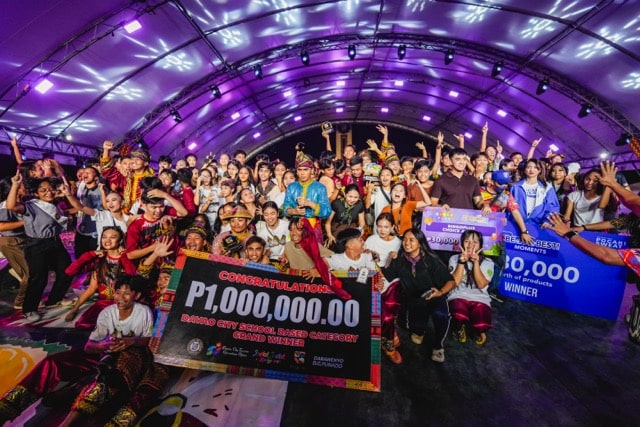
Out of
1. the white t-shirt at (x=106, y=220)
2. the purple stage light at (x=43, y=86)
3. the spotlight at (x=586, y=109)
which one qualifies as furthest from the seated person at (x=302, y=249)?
the spotlight at (x=586, y=109)

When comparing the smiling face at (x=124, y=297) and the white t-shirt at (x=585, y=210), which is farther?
the white t-shirt at (x=585, y=210)

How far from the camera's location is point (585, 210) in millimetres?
4227

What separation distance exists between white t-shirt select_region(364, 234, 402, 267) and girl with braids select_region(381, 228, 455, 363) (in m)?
0.18

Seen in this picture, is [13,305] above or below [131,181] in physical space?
below

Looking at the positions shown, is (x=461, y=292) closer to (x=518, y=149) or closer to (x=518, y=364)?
(x=518, y=364)

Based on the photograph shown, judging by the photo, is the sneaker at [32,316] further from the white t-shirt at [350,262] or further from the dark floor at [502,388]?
the white t-shirt at [350,262]

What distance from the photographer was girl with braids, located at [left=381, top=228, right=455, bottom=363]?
293 centimetres

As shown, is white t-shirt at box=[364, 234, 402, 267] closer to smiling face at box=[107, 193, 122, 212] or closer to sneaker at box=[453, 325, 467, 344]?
sneaker at box=[453, 325, 467, 344]

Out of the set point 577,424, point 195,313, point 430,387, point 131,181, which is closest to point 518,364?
point 577,424

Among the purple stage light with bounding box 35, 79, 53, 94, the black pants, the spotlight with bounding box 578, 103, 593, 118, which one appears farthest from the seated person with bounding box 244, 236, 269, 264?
the spotlight with bounding box 578, 103, 593, 118

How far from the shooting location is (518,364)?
8.95 feet

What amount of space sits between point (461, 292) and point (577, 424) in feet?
4.61

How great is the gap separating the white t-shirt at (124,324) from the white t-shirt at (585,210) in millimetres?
6335

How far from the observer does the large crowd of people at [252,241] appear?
2.43 metres
